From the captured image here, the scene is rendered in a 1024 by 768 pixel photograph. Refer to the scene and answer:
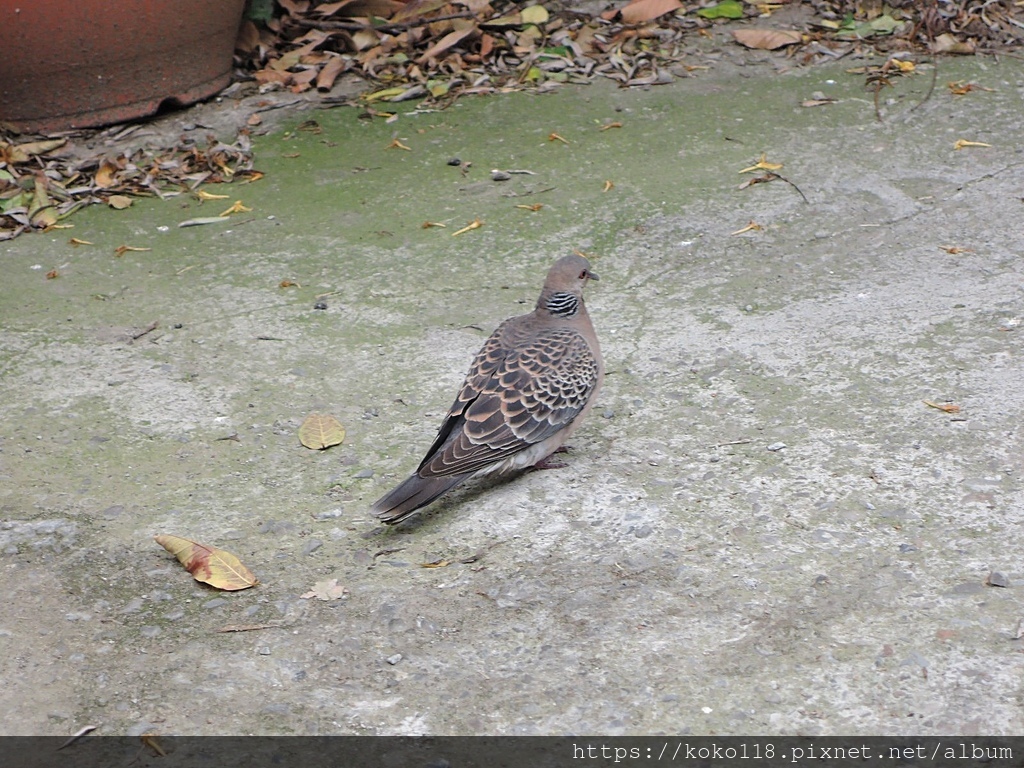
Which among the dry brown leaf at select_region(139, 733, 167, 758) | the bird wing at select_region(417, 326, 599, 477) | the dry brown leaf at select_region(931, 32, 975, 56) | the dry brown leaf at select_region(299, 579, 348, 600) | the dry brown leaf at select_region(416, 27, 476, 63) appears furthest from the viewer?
the dry brown leaf at select_region(416, 27, 476, 63)

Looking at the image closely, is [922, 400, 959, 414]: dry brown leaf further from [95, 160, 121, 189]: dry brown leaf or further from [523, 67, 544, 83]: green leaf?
[95, 160, 121, 189]: dry brown leaf

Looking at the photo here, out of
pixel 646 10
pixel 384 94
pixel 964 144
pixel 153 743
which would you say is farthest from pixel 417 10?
pixel 153 743

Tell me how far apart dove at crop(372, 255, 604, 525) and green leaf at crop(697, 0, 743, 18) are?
12.3 ft

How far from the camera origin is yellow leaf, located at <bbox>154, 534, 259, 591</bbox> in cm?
357

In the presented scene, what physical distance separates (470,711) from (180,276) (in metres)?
3.14

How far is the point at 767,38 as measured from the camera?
7.14 meters

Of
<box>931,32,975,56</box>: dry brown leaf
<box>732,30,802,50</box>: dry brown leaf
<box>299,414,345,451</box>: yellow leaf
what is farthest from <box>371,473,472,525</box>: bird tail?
<box>931,32,975,56</box>: dry brown leaf

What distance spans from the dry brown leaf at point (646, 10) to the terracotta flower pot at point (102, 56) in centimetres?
235

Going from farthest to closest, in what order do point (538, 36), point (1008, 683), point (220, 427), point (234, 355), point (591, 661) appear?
point (538, 36) < point (234, 355) < point (220, 427) < point (591, 661) < point (1008, 683)

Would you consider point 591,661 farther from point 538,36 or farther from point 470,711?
point 538,36

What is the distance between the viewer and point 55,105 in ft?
22.0

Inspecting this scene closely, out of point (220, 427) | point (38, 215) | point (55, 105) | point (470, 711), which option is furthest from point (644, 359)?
point (55, 105)

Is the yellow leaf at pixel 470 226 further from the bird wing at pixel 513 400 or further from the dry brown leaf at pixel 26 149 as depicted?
the dry brown leaf at pixel 26 149

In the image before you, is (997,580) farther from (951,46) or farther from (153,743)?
(951,46)
